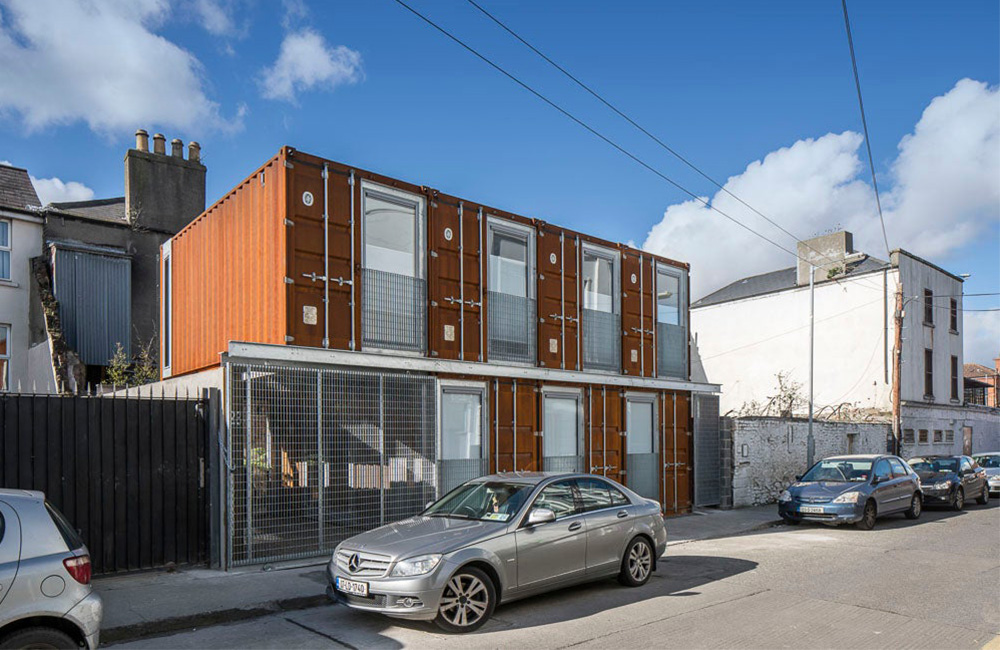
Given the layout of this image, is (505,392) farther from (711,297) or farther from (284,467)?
(711,297)

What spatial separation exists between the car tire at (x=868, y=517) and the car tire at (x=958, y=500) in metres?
5.56

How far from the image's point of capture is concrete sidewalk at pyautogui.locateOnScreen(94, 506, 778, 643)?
692 cm

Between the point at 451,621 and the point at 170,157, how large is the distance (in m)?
18.3

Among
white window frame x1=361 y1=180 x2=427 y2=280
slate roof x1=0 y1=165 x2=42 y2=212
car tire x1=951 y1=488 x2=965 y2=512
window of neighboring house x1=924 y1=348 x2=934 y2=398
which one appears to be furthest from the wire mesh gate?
window of neighboring house x1=924 y1=348 x2=934 y2=398

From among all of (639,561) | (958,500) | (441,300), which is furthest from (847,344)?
(639,561)

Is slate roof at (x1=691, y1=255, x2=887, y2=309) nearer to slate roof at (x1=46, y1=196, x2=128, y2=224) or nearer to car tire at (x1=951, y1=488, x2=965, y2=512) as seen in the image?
car tire at (x1=951, y1=488, x2=965, y2=512)

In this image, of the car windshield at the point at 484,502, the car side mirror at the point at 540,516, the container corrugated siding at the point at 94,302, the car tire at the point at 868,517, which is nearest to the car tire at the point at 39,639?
the car windshield at the point at 484,502

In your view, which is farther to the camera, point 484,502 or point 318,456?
point 318,456

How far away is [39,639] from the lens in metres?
4.63

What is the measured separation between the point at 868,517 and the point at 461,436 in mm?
8363

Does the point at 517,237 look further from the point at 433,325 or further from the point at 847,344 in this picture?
the point at 847,344

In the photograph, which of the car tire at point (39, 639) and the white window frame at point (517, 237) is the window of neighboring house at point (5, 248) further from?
the car tire at point (39, 639)

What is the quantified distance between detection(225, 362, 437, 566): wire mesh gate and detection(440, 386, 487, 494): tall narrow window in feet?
1.20

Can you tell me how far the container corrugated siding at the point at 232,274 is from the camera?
10398 millimetres
